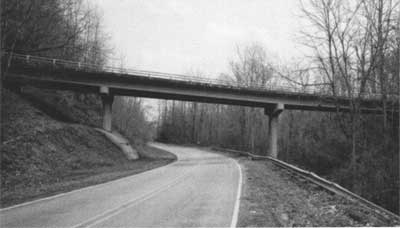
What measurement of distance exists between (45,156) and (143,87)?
13.4 m

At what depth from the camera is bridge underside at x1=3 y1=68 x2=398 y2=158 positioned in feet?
80.0

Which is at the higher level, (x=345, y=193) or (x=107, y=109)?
(x=107, y=109)

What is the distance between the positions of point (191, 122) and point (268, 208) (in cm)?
6245

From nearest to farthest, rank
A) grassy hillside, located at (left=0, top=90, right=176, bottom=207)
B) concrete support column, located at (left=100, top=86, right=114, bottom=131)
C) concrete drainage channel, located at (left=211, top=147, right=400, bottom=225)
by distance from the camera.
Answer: concrete drainage channel, located at (left=211, top=147, right=400, bottom=225) < grassy hillside, located at (left=0, top=90, right=176, bottom=207) < concrete support column, located at (left=100, top=86, right=114, bottom=131)

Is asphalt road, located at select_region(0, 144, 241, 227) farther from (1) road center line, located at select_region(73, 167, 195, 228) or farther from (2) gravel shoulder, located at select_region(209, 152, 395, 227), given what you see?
(2) gravel shoulder, located at select_region(209, 152, 395, 227)

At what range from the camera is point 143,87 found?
27281mm

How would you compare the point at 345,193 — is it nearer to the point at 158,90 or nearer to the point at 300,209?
the point at 300,209

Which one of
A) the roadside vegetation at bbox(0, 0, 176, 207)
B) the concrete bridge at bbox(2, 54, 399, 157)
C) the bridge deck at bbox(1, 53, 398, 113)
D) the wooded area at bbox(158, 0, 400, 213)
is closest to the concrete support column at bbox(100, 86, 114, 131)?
the concrete bridge at bbox(2, 54, 399, 157)

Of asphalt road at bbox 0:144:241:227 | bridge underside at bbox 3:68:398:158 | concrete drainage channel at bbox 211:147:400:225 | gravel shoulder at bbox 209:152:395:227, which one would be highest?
bridge underside at bbox 3:68:398:158

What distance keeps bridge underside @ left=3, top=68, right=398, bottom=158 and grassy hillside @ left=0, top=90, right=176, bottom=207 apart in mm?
4238

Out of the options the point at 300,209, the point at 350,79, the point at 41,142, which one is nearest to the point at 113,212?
the point at 300,209

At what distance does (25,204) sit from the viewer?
8.45 metres

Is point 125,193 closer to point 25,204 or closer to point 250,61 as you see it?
point 25,204

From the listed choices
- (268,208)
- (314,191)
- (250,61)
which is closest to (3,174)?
(268,208)
